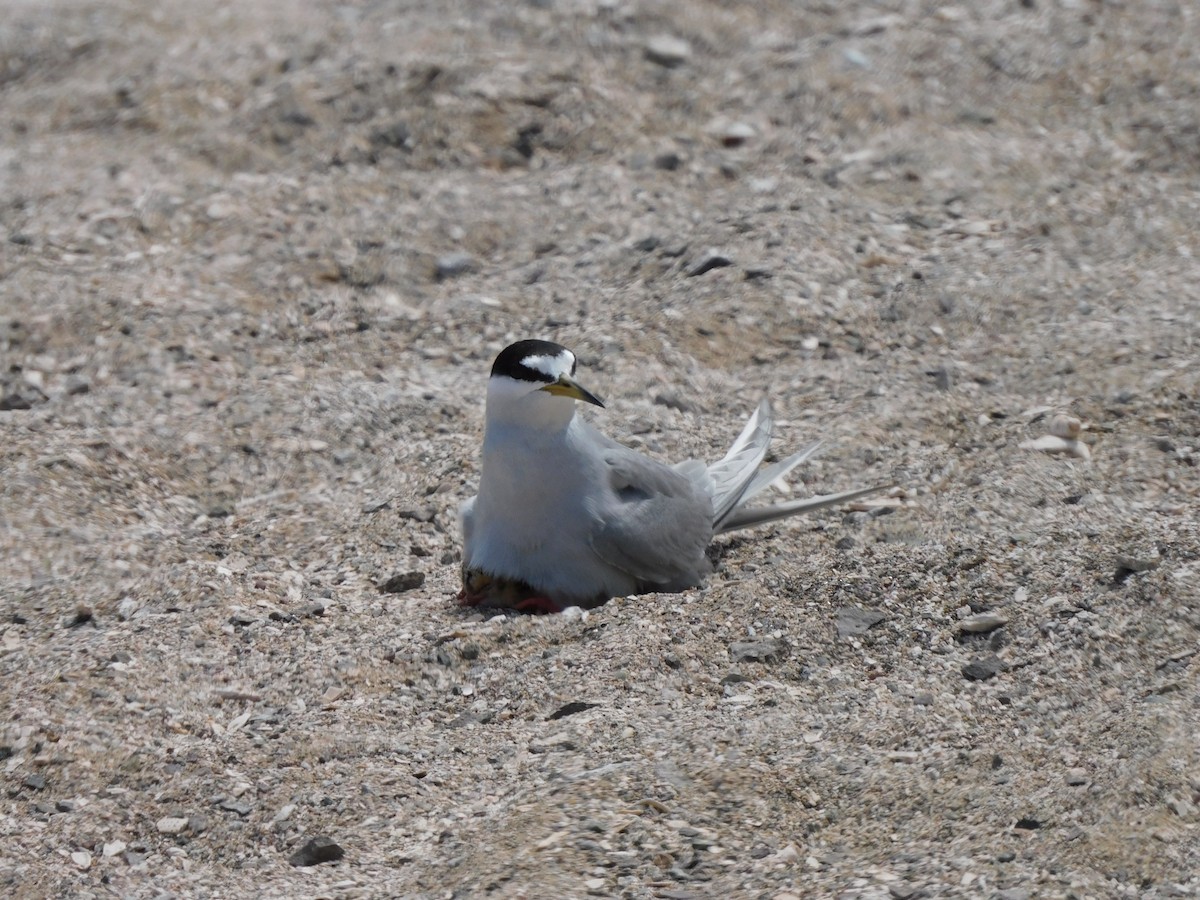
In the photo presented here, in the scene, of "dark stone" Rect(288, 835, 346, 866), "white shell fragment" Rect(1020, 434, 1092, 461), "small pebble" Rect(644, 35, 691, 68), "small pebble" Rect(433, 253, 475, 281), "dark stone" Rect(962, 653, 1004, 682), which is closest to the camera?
"dark stone" Rect(288, 835, 346, 866)

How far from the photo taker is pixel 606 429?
6043mm

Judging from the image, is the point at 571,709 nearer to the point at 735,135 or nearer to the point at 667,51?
the point at 735,135

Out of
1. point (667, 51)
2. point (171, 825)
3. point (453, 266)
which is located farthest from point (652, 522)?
point (667, 51)

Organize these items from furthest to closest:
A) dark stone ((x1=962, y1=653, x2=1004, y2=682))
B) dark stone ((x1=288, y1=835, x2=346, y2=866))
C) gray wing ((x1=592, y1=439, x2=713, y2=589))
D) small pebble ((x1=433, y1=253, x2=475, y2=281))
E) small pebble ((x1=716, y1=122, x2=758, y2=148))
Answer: small pebble ((x1=716, y1=122, x2=758, y2=148))
small pebble ((x1=433, y1=253, x2=475, y2=281))
gray wing ((x1=592, y1=439, x2=713, y2=589))
dark stone ((x1=962, y1=653, x2=1004, y2=682))
dark stone ((x1=288, y1=835, x2=346, y2=866))

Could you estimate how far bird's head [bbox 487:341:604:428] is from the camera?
4.96 meters

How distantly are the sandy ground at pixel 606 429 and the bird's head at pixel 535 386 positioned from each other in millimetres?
621

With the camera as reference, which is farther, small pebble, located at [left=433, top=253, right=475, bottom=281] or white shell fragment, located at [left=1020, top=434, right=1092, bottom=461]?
small pebble, located at [left=433, top=253, right=475, bottom=281]

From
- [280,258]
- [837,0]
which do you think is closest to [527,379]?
[280,258]

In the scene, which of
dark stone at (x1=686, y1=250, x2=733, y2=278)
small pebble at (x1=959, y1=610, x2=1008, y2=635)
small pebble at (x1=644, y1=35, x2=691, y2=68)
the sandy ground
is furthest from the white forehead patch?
small pebble at (x1=644, y1=35, x2=691, y2=68)

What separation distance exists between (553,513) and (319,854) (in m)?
1.46

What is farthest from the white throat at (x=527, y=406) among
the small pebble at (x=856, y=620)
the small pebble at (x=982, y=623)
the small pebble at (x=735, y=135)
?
the small pebble at (x=735, y=135)

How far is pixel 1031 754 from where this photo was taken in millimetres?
4008

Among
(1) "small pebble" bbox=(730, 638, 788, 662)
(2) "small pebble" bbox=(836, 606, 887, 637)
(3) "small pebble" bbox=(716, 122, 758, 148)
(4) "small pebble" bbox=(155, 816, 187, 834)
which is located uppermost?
(3) "small pebble" bbox=(716, 122, 758, 148)

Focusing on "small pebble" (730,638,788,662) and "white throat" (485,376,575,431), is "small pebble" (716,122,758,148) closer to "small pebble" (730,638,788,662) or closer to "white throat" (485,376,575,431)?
"white throat" (485,376,575,431)
